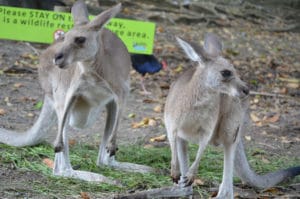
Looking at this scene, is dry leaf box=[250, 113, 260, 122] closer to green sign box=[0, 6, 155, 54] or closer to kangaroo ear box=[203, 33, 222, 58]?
green sign box=[0, 6, 155, 54]

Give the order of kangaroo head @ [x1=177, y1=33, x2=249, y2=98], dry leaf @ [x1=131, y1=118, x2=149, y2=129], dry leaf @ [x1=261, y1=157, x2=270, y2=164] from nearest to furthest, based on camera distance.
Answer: kangaroo head @ [x1=177, y1=33, x2=249, y2=98]
dry leaf @ [x1=261, y1=157, x2=270, y2=164]
dry leaf @ [x1=131, y1=118, x2=149, y2=129]

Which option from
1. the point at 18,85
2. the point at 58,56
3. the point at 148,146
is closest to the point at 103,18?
the point at 58,56

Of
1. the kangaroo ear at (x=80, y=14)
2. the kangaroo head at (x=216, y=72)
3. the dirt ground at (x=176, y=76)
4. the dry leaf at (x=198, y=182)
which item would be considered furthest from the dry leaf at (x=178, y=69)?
the kangaroo head at (x=216, y=72)

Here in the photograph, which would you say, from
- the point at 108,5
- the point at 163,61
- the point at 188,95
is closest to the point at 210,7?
the point at 108,5

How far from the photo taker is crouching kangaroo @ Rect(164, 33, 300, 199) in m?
3.73

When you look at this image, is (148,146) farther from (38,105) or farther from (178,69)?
(178,69)

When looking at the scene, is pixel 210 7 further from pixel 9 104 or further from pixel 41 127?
pixel 41 127

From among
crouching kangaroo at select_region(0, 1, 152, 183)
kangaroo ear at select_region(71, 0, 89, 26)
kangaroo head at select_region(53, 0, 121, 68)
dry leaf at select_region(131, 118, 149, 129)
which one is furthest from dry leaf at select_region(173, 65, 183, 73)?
kangaroo head at select_region(53, 0, 121, 68)

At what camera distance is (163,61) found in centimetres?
848

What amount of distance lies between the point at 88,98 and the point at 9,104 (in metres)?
2.05

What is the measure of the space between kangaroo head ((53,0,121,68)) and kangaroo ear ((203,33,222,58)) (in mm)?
619

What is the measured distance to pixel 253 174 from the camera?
4148 millimetres

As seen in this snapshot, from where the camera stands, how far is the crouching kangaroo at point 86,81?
4.24 metres

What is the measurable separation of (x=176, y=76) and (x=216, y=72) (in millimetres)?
4154
